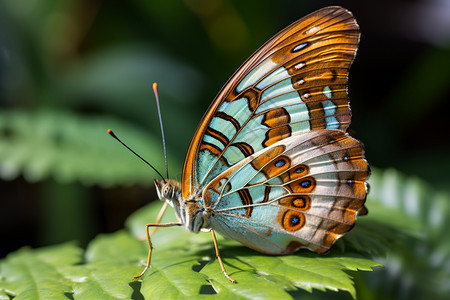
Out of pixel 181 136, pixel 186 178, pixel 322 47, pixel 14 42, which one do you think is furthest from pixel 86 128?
pixel 322 47

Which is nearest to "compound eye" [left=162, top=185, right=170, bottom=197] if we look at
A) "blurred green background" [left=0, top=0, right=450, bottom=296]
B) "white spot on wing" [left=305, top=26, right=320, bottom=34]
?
"white spot on wing" [left=305, top=26, right=320, bottom=34]

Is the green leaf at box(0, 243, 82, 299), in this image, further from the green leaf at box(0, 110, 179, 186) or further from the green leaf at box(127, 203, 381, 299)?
the green leaf at box(0, 110, 179, 186)

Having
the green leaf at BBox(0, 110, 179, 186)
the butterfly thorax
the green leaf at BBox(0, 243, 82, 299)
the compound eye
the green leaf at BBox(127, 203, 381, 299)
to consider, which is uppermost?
the green leaf at BBox(0, 110, 179, 186)

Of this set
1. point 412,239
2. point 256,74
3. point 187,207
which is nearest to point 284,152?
point 256,74

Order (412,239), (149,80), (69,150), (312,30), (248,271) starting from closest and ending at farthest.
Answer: (248,271) < (312,30) < (412,239) < (69,150) < (149,80)

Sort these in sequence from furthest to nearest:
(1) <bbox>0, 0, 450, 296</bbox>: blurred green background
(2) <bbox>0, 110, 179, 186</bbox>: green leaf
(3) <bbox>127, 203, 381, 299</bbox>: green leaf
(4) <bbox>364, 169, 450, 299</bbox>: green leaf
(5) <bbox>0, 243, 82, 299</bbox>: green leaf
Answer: (1) <bbox>0, 0, 450, 296</bbox>: blurred green background < (2) <bbox>0, 110, 179, 186</bbox>: green leaf < (4) <bbox>364, 169, 450, 299</bbox>: green leaf < (5) <bbox>0, 243, 82, 299</bbox>: green leaf < (3) <bbox>127, 203, 381, 299</bbox>: green leaf

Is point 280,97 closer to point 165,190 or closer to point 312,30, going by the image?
point 312,30
